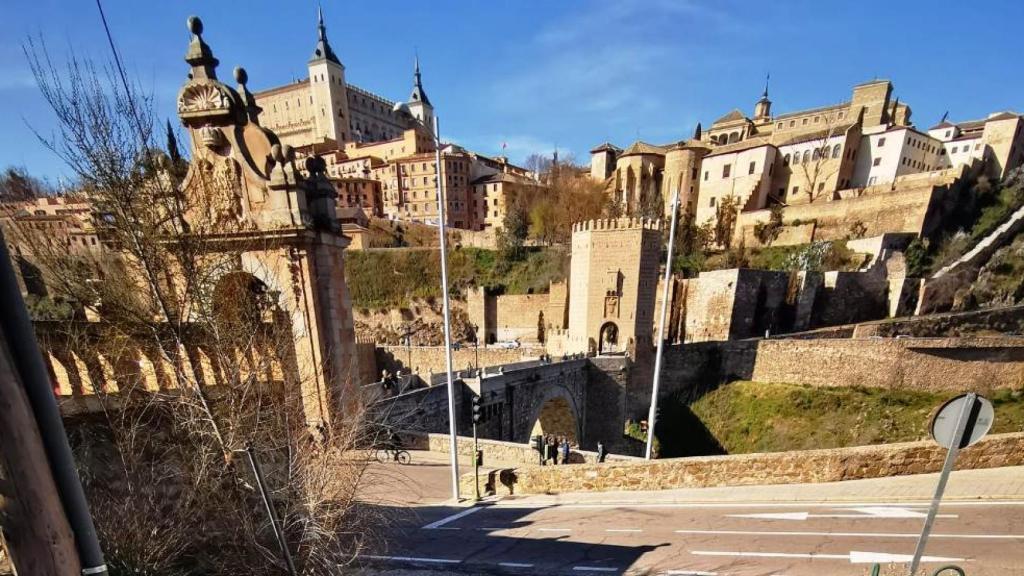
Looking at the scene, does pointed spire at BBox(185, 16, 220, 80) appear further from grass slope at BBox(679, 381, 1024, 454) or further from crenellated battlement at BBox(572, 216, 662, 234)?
grass slope at BBox(679, 381, 1024, 454)

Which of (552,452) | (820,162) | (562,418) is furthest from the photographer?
(820,162)

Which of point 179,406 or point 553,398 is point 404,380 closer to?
point 553,398

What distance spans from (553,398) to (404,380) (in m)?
7.91

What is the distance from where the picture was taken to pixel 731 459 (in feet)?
26.6

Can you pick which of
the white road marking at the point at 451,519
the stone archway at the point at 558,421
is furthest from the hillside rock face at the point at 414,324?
the white road marking at the point at 451,519

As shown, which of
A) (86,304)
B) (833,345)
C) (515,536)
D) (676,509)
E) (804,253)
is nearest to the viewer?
(86,304)

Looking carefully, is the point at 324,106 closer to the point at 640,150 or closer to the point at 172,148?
the point at 640,150

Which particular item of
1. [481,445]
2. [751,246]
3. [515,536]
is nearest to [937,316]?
[751,246]

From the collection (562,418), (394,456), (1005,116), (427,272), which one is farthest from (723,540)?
(1005,116)

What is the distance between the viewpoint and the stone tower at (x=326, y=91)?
66438mm

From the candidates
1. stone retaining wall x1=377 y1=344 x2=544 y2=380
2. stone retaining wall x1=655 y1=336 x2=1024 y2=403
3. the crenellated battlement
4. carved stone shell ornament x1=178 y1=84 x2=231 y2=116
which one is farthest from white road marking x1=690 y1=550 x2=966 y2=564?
stone retaining wall x1=377 y1=344 x2=544 y2=380

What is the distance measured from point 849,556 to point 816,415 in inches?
901

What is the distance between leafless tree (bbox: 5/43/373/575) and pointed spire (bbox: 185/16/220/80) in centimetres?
241

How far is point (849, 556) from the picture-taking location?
188 inches
